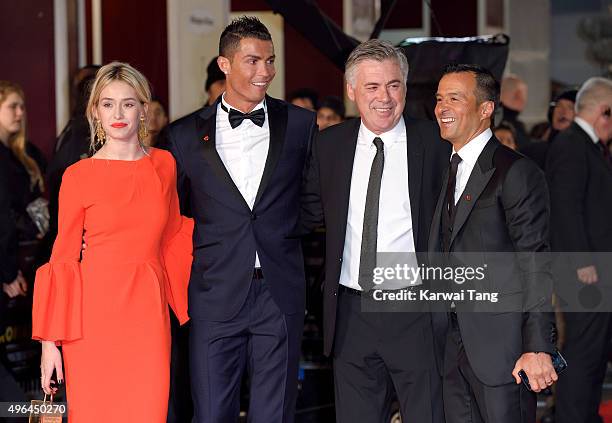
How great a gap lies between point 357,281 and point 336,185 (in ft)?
1.24

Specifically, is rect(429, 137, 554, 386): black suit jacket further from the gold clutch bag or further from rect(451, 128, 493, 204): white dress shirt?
the gold clutch bag

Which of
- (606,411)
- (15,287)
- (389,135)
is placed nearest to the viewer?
(389,135)

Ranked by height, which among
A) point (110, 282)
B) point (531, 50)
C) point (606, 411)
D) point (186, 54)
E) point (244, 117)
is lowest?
point (606, 411)

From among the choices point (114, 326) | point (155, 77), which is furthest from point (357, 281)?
point (155, 77)

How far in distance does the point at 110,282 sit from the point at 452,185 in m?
1.29

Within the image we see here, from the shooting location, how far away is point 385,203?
13.1 ft

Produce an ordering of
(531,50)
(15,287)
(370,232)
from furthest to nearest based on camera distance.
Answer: (531,50) → (15,287) → (370,232)

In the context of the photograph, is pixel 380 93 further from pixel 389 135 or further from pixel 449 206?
pixel 449 206

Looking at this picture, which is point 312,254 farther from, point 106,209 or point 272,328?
point 106,209

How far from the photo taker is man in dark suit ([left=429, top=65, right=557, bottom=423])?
3578 mm

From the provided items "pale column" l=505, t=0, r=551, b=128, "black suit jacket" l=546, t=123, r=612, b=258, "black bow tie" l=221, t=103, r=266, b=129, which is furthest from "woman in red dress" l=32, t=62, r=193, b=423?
"pale column" l=505, t=0, r=551, b=128

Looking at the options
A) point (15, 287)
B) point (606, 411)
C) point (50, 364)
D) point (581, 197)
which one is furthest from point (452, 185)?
point (606, 411)

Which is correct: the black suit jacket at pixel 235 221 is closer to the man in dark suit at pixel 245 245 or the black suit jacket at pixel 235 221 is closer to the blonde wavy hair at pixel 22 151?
the man in dark suit at pixel 245 245

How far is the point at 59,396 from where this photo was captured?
6.06m
